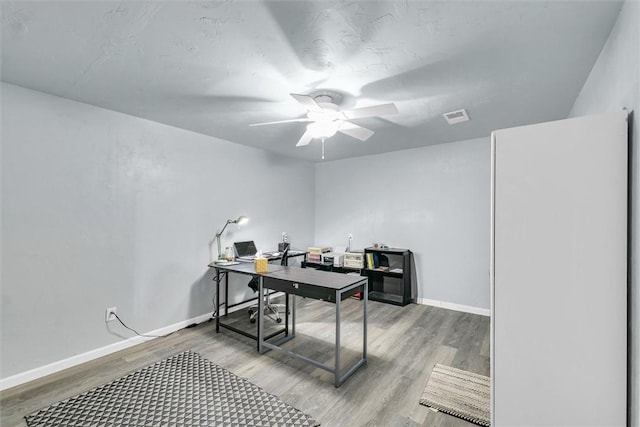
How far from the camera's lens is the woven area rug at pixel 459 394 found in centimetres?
194

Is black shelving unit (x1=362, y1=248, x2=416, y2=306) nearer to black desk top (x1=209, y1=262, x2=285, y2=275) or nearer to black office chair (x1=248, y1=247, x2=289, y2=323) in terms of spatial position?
black office chair (x1=248, y1=247, x2=289, y2=323)

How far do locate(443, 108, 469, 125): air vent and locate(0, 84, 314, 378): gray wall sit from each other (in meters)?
2.78

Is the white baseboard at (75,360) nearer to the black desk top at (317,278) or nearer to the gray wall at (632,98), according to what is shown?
the black desk top at (317,278)

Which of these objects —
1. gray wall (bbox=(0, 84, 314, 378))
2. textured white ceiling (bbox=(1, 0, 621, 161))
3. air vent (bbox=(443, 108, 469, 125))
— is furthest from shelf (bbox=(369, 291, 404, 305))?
textured white ceiling (bbox=(1, 0, 621, 161))

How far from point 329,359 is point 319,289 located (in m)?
0.80

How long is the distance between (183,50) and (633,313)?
108 inches

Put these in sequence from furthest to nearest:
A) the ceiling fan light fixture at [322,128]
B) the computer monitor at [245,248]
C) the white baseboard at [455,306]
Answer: the computer monitor at [245,248] → the white baseboard at [455,306] → the ceiling fan light fixture at [322,128]

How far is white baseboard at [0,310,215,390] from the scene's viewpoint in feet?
7.43

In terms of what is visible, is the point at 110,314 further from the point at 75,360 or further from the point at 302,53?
the point at 302,53

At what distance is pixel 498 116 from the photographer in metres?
2.96

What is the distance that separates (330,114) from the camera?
7.79ft

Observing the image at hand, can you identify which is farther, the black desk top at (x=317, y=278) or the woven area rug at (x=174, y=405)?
the black desk top at (x=317, y=278)

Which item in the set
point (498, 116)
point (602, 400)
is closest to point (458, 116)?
point (498, 116)

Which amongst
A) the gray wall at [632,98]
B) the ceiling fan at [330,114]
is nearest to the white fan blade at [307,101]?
the ceiling fan at [330,114]
